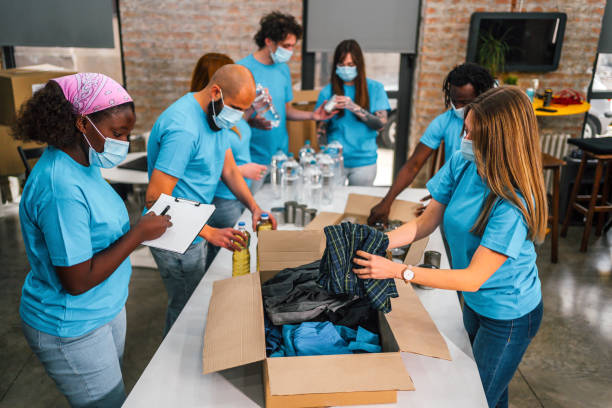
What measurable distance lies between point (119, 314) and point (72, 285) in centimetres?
27

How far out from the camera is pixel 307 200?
283 cm

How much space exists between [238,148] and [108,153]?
4.39 ft

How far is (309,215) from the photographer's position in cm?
248

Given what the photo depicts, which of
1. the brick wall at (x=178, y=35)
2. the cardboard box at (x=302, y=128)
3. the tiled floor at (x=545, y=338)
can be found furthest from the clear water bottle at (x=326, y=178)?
the brick wall at (x=178, y=35)

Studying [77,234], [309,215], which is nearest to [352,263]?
[77,234]

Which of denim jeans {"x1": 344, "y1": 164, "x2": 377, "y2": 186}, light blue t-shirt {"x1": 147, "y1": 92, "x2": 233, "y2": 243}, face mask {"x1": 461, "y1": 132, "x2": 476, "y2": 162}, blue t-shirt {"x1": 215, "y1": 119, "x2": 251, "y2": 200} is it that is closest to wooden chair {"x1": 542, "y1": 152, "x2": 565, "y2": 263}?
denim jeans {"x1": 344, "y1": 164, "x2": 377, "y2": 186}

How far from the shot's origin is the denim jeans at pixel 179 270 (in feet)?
A: 6.80

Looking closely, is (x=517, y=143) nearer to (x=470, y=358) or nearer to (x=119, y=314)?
(x=470, y=358)

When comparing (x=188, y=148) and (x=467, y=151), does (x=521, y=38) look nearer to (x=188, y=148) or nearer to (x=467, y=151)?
(x=467, y=151)

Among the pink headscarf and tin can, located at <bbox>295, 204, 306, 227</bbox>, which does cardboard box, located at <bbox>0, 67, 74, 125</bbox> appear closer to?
tin can, located at <bbox>295, 204, 306, 227</bbox>

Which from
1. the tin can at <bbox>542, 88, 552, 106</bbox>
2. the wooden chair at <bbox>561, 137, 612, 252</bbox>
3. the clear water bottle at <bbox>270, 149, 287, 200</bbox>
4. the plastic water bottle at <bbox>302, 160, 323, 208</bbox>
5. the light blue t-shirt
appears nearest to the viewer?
the light blue t-shirt

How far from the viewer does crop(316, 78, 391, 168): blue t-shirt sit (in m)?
3.25

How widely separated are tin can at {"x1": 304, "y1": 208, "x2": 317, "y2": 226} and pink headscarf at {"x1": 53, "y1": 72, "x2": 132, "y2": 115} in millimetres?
1275

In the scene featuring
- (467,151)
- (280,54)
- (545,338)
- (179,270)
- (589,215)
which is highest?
(280,54)
